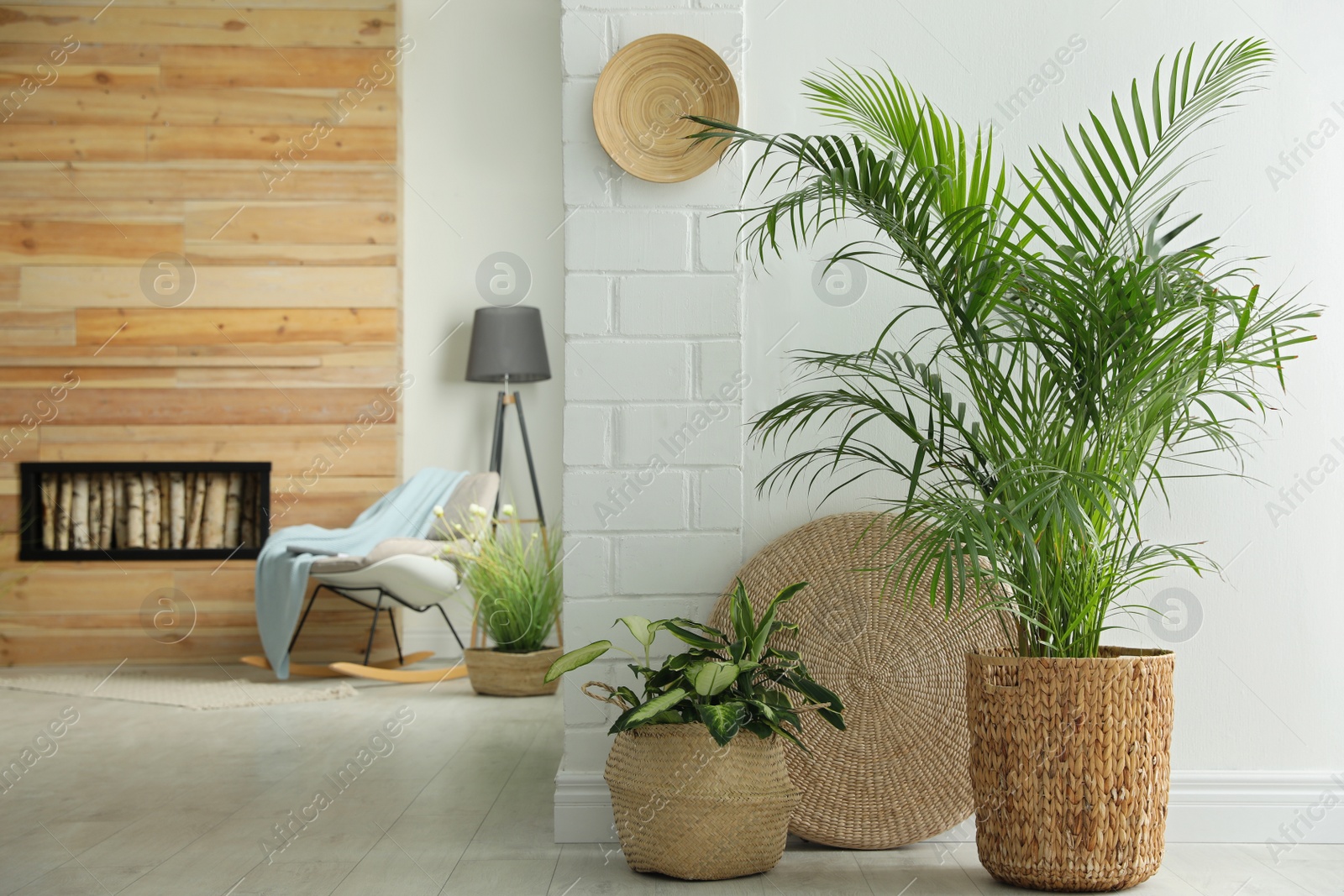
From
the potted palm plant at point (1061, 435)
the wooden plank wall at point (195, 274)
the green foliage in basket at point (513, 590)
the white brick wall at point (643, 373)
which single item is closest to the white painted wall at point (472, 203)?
the wooden plank wall at point (195, 274)

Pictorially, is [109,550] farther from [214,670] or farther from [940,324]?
[940,324]

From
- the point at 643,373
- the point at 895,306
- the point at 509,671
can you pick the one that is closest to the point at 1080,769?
the point at 895,306

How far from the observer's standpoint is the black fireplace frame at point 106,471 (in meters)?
4.65

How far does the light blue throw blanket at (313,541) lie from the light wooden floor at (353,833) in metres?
0.88

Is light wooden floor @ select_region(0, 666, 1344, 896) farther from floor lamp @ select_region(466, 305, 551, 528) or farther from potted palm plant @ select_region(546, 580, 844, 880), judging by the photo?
floor lamp @ select_region(466, 305, 551, 528)

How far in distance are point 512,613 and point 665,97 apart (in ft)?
7.39

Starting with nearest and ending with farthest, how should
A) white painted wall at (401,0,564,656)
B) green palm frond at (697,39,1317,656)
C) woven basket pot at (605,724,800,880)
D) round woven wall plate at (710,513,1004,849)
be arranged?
green palm frond at (697,39,1317,656) < woven basket pot at (605,724,800,880) < round woven wall plate at (710,513,1004,849) < white painted wall at (401,0,564,656)

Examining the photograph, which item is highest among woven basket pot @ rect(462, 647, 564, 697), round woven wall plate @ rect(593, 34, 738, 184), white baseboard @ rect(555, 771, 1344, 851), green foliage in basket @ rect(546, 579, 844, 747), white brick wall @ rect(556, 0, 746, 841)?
round woven wall plate @ rect(593, 34, 738, 184)

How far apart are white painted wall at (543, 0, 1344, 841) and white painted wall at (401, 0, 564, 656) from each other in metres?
2.81

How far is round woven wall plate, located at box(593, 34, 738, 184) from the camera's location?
6.88ft

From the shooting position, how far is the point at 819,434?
2148 millimetres

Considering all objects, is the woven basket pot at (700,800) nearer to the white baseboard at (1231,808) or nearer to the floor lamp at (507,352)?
the white baseboard at (1231,808)

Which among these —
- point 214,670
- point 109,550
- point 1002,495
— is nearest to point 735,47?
point 1002,495

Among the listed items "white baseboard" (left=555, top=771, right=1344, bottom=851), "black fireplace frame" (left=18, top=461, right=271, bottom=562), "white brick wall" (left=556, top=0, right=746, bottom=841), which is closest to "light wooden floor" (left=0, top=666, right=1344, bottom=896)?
"white baseboard" (left=555, top=771, right=1344, bottom=851)
